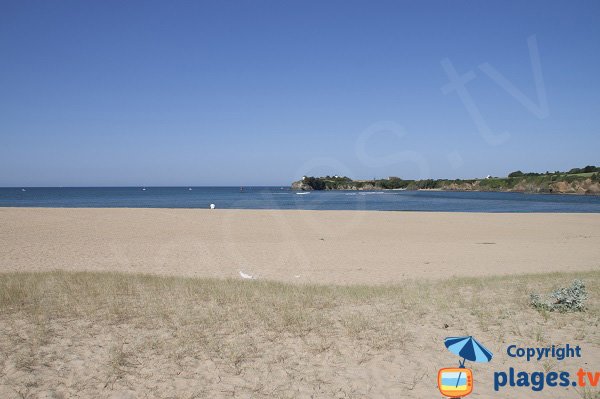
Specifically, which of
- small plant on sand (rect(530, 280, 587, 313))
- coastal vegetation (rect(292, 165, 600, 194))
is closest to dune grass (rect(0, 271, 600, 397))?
small plant on sand (rect(530, 280, 587, 313))

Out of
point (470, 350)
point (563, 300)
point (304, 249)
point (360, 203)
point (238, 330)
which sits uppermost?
point (470, 350)

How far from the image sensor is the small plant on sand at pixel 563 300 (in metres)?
8.04

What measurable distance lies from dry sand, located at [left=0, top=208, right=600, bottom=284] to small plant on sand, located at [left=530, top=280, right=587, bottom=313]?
4.48 metres

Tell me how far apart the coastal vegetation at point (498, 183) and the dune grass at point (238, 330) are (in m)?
107

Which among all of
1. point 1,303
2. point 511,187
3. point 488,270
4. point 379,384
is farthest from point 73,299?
point 511,187

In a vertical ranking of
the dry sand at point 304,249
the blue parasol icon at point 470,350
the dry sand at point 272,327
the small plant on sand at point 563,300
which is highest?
the blue parasol icon at point 470,350

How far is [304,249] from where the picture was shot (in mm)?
19422

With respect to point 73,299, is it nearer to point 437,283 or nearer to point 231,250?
point 437,283

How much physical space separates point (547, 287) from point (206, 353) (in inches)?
324

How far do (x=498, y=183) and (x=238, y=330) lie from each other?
481 feet

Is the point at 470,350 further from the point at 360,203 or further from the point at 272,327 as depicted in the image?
the point at 360,203

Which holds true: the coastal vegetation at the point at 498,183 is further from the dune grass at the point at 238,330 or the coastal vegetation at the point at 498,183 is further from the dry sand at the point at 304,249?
the dune grass at the point at 238,330

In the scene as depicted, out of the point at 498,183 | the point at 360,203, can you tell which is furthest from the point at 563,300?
the point at 498,183

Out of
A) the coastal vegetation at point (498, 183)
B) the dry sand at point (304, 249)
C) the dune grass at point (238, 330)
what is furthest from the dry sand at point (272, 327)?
the coastal vegetation at point (498, 183)
